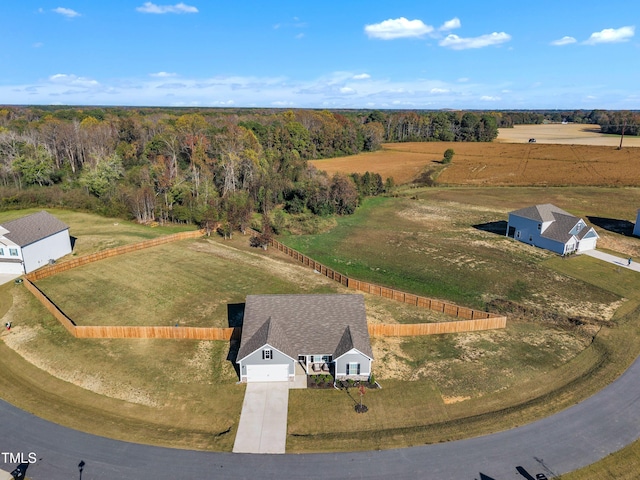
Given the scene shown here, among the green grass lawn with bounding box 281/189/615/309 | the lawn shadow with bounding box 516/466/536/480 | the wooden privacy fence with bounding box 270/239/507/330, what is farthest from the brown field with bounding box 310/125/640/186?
the lawn shadow with bounding box 516/466/536/480

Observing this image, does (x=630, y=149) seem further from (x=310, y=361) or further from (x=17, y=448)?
(x=17, y=448)

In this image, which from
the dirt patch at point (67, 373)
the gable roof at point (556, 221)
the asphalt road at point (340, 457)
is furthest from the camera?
the gable roof at point (556, 221)

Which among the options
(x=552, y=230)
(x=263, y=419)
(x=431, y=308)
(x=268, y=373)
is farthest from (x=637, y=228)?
(x=263, y=419)

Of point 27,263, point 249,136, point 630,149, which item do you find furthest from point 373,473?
point 630,149

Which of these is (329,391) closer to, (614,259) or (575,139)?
(614,259)

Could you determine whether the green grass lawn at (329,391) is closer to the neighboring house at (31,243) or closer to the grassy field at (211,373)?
the grassy field at (211,373)

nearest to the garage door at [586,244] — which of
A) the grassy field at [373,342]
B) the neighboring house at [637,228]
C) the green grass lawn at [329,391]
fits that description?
the grassy field at [373,342]
